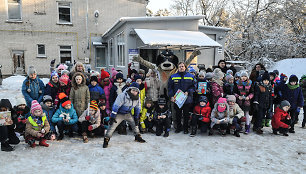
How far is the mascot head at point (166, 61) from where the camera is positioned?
5.68 metres

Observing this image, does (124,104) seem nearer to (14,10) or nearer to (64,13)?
(64,13)

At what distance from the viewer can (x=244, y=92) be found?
542 cm

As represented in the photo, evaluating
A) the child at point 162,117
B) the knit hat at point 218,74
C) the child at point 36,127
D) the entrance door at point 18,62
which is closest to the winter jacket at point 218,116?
the knit hat at point 218,74

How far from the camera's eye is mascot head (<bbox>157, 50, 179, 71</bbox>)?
568 centimetres

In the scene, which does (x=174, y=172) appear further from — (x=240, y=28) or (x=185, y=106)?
(x=240, y=28)

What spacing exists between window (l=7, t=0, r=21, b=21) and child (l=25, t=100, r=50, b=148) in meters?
15.3

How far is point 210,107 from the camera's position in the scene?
5496mm

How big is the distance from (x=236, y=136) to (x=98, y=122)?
128 inches

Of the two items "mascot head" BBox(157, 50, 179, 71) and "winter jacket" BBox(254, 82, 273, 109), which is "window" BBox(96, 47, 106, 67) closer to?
"mascot head" BBox(157, 50, 179, 71)

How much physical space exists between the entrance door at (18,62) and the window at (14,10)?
253cm

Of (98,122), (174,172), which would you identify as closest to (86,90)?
(98,122)

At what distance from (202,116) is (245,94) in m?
1.26

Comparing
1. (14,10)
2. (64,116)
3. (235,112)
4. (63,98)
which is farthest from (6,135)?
(14,10)

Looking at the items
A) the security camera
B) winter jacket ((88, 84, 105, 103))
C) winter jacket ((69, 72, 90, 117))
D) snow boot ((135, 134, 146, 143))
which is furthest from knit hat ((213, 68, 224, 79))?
the security camera
